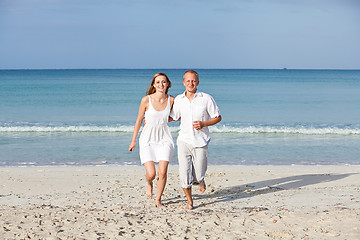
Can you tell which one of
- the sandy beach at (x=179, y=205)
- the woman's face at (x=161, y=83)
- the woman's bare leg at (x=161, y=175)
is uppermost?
the woman's face at (x=161, y=83)

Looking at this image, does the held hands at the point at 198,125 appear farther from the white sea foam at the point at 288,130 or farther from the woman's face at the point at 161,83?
the white sea foam at the point at 288,130

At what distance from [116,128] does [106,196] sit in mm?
11440

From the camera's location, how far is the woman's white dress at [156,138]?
593 centimetres

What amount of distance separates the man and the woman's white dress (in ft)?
0.47

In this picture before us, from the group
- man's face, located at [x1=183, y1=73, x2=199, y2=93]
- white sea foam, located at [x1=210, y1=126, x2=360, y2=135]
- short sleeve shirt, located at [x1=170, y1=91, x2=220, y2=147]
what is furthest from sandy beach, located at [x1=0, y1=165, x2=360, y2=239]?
white sea foam, located at [x1=210, y1=126, x2=360, y2=135]

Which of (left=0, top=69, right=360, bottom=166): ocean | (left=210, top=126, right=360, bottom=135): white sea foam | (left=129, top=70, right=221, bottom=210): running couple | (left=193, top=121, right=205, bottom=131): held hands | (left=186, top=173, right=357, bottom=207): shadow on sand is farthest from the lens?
(left=210, top=126, right=360, bottom=135): white sea foam

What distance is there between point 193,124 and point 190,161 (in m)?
0.55

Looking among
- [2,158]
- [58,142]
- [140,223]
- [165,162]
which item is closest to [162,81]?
[165,162]

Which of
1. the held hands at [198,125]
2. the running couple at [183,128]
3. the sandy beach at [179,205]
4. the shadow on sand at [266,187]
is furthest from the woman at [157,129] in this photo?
the shadow on sand at [266,187]

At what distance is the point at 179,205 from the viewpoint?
20.5ft

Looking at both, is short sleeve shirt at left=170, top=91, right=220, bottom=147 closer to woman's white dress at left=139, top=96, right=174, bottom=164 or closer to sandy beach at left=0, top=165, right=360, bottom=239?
woman's white dress at left=139, top=96, right=174, bottom=164

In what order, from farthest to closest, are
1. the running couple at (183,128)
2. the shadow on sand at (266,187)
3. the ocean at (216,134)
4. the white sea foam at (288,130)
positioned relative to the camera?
1. the white sea foam at (288,130)
2. the ocean at (216,134)
3. the shadow on sand at (266,187)
4. the running couple at (183,128)

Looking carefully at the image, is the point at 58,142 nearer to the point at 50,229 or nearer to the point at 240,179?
the point at 240,179

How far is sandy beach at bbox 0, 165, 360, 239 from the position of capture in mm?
4844
